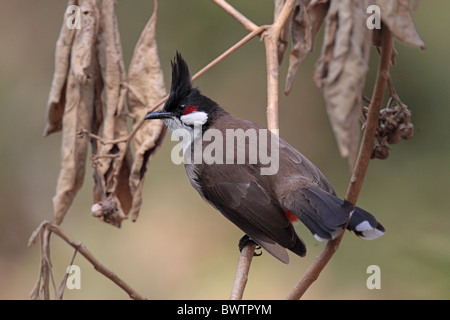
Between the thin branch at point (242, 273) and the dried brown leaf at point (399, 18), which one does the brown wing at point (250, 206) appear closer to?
the thin branch at point (242, 273)

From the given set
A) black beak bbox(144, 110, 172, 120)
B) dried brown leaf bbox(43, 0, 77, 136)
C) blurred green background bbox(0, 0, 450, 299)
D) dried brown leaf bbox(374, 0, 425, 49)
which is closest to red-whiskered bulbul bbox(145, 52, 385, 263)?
black beak bbox(144, 110, 172, 120)

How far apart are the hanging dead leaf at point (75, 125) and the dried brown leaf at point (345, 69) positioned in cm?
139

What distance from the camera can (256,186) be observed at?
2354 mm

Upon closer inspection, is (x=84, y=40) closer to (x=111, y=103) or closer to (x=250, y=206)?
(x=111, y=103)

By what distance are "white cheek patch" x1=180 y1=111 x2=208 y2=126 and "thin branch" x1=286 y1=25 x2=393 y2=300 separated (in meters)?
1.08

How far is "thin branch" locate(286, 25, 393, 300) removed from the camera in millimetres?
1292

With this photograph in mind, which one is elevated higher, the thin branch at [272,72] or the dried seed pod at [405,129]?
the thin branch at [272,72]

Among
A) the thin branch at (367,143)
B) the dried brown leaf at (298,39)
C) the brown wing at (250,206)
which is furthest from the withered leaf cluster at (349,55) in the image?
the brown wing at (250,206)

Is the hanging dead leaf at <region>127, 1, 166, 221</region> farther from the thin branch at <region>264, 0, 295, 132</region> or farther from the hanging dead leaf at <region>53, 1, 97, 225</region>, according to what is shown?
the thin branch at <region>264, 0, 295, 132</region>

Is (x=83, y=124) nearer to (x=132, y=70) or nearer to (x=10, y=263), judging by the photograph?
(x=132, y=70)

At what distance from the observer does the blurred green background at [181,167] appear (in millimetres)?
3781

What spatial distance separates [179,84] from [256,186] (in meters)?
0.63

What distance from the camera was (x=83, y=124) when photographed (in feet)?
7.86

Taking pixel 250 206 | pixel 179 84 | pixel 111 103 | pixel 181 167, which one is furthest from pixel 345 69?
pixel 181 167
